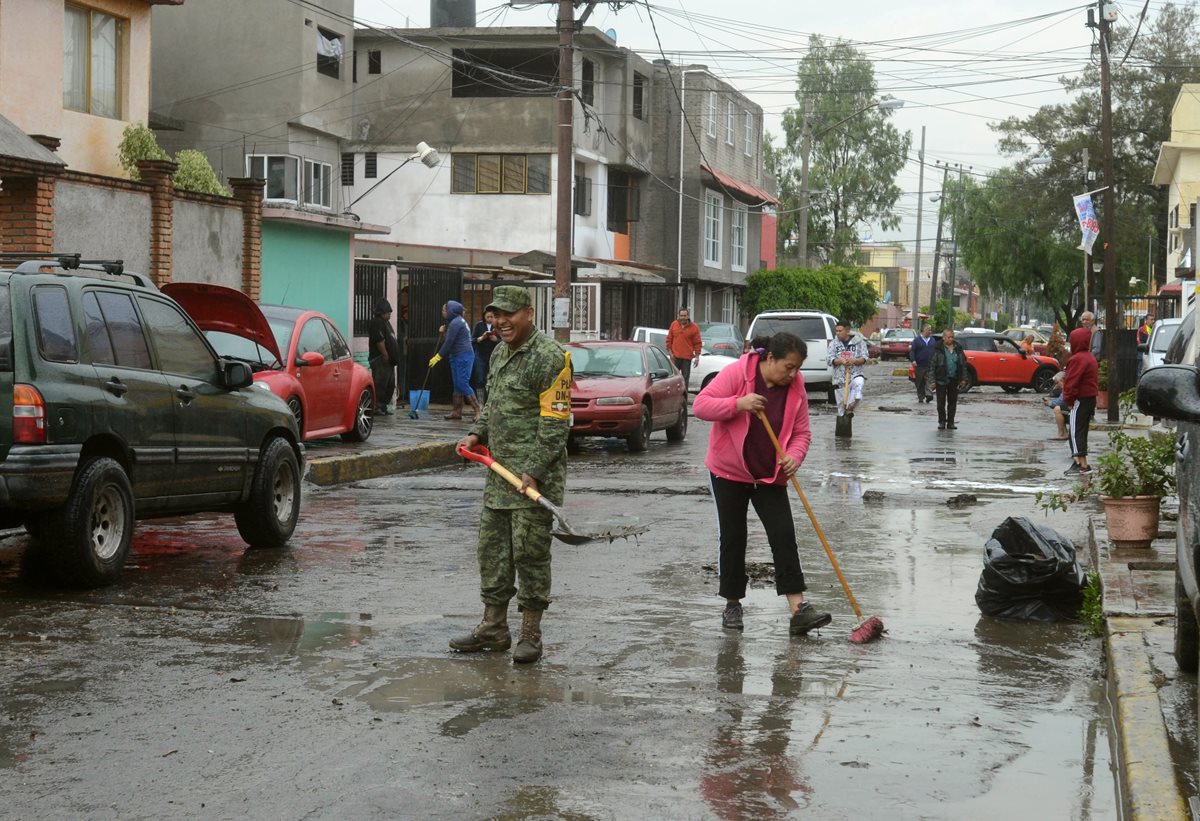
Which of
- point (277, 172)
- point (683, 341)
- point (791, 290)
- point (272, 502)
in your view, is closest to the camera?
point (272, 502)

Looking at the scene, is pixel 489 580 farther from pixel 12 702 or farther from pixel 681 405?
pixel 681 405

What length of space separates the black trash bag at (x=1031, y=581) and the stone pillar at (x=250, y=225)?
16855mm

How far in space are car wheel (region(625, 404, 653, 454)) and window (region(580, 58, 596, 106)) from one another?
81.3ft

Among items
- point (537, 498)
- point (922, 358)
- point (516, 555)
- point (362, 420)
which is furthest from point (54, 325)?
point (922, 358)

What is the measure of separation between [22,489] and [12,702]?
237cm

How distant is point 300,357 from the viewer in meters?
17.8

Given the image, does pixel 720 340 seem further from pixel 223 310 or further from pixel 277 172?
pixel 223 310

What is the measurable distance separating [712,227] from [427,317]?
27.3 m

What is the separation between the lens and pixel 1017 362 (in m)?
42.2

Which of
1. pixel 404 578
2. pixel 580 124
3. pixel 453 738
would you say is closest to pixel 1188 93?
pixel 580 124

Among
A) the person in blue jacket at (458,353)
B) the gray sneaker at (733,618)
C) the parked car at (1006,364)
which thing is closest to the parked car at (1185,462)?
the gray sneaker at (733,618)

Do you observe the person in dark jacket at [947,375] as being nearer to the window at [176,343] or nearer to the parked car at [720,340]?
the parked car at [720,340]

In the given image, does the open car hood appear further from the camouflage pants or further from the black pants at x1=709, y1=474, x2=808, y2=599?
the camouflage pants

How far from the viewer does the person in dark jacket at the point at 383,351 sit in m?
23.4
